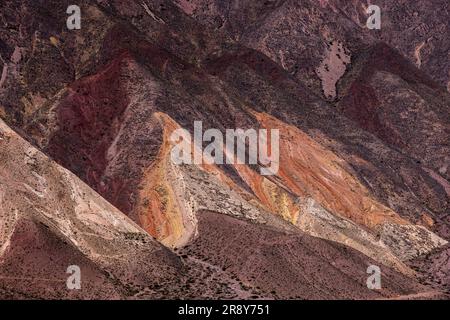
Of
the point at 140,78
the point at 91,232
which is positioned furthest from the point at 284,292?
the point at 140,78

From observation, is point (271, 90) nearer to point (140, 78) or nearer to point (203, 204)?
point (140, 78)

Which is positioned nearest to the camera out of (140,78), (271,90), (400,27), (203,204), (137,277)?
(137,277)

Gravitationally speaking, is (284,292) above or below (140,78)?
below

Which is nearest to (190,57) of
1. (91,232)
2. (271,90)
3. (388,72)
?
(271,90)

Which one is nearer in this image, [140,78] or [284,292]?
[284,292]
